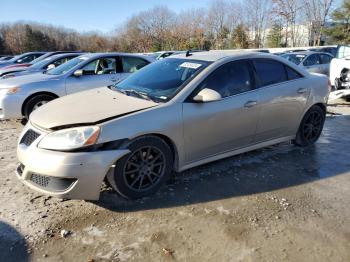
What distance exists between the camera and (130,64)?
8594 millimetres

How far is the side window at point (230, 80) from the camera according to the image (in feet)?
14.4

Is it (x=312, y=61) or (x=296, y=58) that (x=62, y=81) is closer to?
(x=296, y=58)

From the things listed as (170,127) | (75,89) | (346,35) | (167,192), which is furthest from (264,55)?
(346,35)

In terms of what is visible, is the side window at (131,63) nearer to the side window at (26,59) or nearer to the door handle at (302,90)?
the door handle at (302,90)

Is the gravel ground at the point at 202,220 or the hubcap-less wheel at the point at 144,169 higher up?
the hubcap-less wheel at the point at 144,169

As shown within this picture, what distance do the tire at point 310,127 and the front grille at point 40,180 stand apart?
3886mm

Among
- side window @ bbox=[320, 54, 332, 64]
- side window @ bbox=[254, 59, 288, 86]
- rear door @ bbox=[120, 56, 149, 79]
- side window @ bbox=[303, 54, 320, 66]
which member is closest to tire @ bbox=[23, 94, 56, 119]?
rear door @ bbox=[120, 56, 149, 79]

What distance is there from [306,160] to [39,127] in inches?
146

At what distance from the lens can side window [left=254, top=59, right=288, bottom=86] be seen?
193 inches

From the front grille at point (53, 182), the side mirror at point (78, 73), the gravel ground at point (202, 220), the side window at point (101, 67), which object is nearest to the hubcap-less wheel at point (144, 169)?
the gravel ground at point (202, 220)

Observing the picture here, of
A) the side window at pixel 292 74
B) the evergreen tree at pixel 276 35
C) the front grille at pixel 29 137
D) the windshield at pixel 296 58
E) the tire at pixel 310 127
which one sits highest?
the evergreen tree at pixel 276 35

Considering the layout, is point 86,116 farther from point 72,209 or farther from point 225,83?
point 225,83

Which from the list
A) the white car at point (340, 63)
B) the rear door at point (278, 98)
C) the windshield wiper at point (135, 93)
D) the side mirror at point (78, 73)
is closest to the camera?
the windshield wiper at point (135, 93)

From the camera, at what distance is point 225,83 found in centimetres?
451
